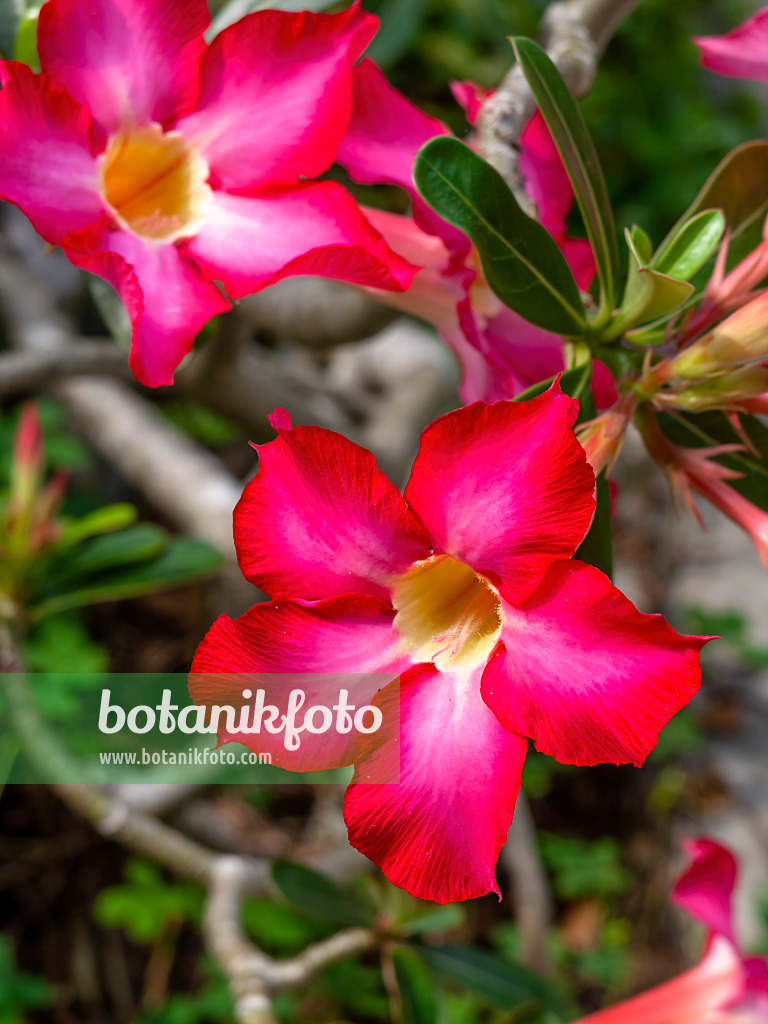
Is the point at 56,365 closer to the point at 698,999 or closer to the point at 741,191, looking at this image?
the point at 741,191

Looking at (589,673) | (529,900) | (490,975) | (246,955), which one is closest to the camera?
(589,673)

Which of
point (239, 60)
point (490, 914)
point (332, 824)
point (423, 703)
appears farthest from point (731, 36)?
point (490, 914)

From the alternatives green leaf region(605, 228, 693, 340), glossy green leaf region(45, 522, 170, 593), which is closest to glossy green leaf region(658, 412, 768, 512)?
green leaf region(605, 228, 693, 340)

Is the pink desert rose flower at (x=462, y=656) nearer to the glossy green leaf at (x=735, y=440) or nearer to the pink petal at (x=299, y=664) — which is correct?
the pink petal at (x=299, y=664)

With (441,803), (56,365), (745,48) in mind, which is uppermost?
(745,48)

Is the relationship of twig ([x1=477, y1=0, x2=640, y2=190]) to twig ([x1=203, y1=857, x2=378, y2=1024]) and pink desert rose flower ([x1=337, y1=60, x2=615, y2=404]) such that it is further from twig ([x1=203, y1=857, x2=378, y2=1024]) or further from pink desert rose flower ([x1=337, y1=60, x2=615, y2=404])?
twig ([x1=203, y1=857, x2=378, y2=1024])

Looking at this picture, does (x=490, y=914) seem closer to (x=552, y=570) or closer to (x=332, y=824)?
(x=332, y=824)

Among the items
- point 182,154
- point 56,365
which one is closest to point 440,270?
point 182,154

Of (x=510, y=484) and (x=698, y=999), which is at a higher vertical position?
(x=510, y=484)
